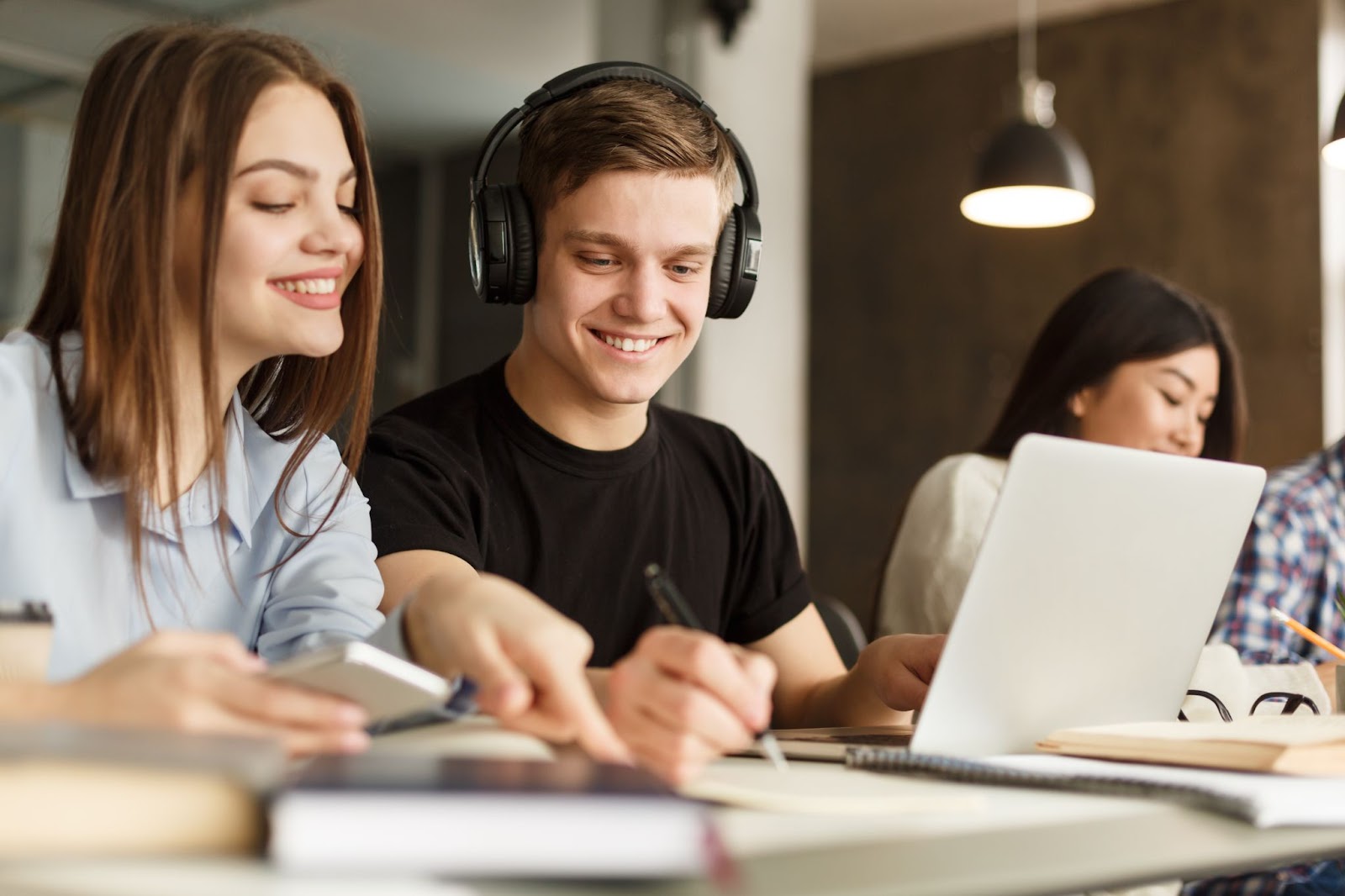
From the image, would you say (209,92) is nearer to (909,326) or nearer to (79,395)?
(79,395)

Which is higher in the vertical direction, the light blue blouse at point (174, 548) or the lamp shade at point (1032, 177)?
the lamp shade at point (1032, 177)

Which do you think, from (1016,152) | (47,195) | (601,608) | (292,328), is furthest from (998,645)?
(47,195)

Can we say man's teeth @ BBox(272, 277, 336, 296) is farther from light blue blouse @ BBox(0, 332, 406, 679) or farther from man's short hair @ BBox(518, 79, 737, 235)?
man's short hair @ BBox(518, 79, 737, 235)

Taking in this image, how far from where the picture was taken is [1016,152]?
3.90m

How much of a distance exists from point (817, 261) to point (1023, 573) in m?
5.52

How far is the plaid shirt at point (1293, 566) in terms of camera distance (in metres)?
2.25

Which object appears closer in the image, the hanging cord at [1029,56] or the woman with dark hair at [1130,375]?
the woman with dark hair at [1130,375]

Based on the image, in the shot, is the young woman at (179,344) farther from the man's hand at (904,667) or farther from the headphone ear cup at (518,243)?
the man's hand at (904,667)

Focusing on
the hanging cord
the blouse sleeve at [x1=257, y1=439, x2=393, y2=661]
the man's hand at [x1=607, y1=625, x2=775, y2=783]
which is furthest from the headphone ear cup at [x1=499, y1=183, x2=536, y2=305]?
the hanging cord

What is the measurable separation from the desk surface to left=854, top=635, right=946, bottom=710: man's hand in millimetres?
474

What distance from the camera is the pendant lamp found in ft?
12.7

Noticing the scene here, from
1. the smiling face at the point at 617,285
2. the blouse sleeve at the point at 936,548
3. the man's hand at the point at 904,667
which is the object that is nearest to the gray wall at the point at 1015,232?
the blouse sleeve at the point at 936,548

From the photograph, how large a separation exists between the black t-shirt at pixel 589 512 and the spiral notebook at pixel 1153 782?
617mm

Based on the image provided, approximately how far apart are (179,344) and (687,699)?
597mm
